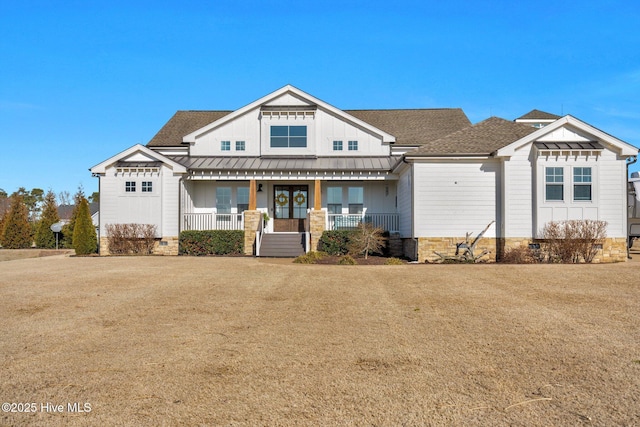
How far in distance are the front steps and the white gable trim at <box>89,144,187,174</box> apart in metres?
4.89

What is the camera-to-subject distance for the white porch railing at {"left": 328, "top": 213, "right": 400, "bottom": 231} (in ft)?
70.3

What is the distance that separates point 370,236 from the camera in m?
18.1

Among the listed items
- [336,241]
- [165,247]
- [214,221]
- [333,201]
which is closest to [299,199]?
[333,201]

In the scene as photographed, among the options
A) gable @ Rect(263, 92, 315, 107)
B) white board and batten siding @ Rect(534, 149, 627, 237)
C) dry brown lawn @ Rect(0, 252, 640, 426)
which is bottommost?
dry brown lawn @ Rect(0, 252, 640, 426)

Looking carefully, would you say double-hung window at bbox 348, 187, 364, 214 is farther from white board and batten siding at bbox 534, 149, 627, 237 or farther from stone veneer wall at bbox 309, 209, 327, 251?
white board and batten siding at bbox 534, 149, 627, 237

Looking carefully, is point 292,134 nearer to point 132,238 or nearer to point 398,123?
point 398,123

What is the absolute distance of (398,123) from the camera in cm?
2647

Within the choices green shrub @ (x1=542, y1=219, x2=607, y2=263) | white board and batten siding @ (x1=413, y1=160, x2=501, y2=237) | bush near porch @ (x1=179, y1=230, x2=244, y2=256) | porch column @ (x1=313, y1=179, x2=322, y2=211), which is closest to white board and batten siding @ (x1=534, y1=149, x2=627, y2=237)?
green shrub @ (x1=542, y1=219, x2=607, y2=263)

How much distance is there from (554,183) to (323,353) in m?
13.9

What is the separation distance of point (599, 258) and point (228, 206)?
15847mm

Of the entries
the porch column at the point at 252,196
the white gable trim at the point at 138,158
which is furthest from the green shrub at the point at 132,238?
the porch column at the point at 252,196

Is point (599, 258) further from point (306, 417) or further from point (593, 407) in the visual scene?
point (306, 417)

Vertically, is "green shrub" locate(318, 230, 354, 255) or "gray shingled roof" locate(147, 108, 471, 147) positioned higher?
"gray shingled roof" locate(147, 108, 471, 147)

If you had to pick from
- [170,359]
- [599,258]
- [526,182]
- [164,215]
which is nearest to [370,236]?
[526,182]
